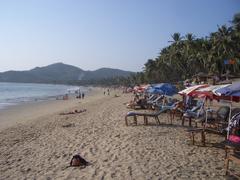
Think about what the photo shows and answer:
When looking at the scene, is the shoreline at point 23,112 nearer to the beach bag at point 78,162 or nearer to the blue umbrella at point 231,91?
the beach bag at point 78,162

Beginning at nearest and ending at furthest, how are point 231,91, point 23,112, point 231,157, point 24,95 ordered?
1. point 231,157
2. point 231,91
3. point 23,112
4. point 24,95

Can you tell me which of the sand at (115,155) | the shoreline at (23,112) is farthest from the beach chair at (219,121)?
the shoreline at (23,112)

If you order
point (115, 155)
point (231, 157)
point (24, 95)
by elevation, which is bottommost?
point (24, 95)

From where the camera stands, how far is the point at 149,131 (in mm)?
10773

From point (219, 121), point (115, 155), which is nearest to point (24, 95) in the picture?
point (219, 121)

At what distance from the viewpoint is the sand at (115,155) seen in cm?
643

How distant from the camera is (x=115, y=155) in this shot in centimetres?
780

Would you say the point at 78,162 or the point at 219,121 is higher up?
the point at 219,121

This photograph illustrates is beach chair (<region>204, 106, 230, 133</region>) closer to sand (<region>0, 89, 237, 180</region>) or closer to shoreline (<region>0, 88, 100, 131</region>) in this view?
sand (<region>0, 89, 237, 180</region>)

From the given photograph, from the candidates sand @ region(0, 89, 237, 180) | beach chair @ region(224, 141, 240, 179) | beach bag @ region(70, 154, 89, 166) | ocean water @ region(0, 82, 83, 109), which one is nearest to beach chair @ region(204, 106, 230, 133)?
sand @ region(0, 89, 237, 180)

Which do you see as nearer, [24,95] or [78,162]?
[78,162]

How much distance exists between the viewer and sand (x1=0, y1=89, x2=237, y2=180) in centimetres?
643

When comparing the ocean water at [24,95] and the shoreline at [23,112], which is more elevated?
the shoreline at [23,112]

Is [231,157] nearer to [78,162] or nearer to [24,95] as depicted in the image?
[78,162]
